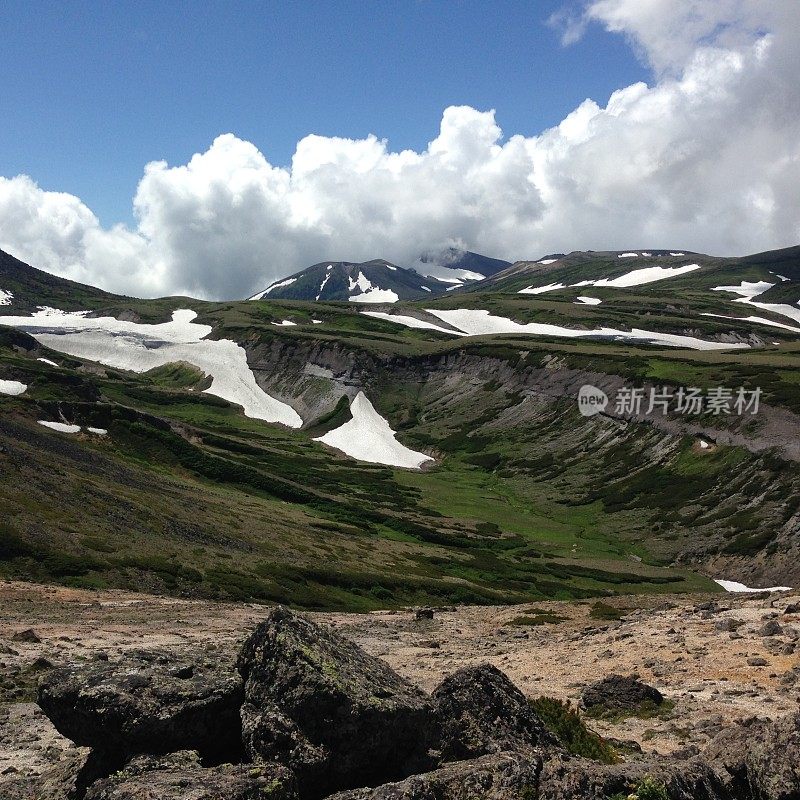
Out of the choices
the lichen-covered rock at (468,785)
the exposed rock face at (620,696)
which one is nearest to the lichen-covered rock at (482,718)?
the lichen-covered rock at (468,785)

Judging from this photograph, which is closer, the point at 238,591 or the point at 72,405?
the point at 238,591

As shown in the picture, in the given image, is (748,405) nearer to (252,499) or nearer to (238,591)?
(252,499)

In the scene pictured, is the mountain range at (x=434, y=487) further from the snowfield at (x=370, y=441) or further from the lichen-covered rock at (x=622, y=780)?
the lichen-covered rock at (x=622, y=780)

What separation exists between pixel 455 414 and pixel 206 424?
66024 mm

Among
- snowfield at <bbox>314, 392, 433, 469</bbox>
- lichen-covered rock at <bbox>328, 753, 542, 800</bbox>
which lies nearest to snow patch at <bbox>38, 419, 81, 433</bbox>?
snowfield at <bbox>314, 392, 433, 469</bbox>

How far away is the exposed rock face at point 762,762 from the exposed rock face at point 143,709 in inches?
334

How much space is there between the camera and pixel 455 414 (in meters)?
188

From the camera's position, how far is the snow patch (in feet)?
313

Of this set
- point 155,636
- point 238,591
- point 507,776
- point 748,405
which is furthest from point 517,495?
point 507,776

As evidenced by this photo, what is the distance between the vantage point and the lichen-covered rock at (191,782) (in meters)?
9.30

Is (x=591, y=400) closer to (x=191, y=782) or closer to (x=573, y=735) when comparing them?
(x=573, y=735)

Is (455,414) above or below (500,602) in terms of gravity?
above

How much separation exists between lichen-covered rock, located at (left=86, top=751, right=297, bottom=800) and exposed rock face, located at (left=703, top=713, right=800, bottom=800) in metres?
7.52

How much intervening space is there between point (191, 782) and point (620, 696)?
15667mm
